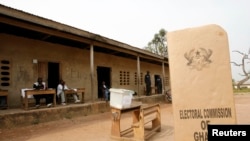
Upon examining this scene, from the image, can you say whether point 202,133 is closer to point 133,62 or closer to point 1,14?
point 1,14

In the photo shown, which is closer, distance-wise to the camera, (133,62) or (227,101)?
(227,101)

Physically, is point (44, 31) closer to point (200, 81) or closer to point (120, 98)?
point (120, 98)

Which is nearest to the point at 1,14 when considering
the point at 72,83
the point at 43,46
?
the point at 43,46

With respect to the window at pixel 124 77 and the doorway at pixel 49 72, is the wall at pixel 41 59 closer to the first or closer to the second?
the doorway at pixel 49 72

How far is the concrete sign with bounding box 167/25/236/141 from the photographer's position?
1993mm

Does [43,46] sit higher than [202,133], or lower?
higher

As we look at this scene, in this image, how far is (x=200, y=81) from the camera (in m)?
2.03

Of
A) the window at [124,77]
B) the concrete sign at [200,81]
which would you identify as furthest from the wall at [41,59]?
the concrete sign at [200,81]

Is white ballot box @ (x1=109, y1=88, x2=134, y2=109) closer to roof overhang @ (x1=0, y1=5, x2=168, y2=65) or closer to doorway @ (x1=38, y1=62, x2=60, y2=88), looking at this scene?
roof overhang @ (x1=0, y1=5, x2=168, y2=65)

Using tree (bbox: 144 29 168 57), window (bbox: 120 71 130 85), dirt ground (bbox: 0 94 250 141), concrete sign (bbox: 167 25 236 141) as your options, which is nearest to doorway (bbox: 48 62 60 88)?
dirt ground (bbox: 0 94 250 141)

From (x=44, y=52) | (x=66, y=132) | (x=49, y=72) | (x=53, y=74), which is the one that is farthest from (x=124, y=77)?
(x=66, y=132)

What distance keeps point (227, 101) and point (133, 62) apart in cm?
1524

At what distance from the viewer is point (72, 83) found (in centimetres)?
1175

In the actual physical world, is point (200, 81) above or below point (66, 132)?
above
